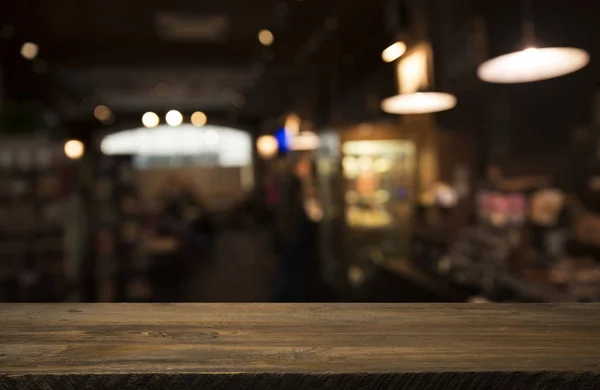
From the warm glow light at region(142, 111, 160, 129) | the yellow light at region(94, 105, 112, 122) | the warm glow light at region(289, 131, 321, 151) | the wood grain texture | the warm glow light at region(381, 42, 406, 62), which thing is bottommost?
the wood grain texture

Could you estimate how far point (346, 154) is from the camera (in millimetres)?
9055

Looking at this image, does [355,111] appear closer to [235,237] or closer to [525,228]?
[525,228]

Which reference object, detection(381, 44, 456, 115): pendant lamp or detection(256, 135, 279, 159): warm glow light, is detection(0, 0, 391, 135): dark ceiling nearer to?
detection(381, 44, 456, 115): pendant lamp

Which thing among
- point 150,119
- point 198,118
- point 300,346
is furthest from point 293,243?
point 198,118

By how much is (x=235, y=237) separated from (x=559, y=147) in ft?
37.7

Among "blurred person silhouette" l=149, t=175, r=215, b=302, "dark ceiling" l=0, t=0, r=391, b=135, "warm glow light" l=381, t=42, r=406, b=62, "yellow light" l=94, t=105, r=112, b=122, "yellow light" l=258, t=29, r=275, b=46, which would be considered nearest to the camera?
"warm glow light" l=381, t=42, r=406, b=62

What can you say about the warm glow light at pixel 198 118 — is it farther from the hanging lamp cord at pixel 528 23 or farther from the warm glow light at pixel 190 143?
the hanging lamp cord at pixel 528 23

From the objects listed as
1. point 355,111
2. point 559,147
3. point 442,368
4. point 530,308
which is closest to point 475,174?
point 559,147

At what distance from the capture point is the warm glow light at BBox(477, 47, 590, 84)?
9.32 ft

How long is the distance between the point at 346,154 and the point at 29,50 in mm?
5285

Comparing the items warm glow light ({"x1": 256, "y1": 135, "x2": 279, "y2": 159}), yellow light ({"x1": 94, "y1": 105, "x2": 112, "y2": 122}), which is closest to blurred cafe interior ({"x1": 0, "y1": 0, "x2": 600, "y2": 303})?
yellow light ({"x1": 94, "y1": 105, "x2": 112, "y2": 122})

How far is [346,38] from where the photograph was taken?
805 cm

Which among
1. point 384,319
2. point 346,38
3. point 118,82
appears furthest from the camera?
point 118,82

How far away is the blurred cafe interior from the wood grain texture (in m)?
2.01
